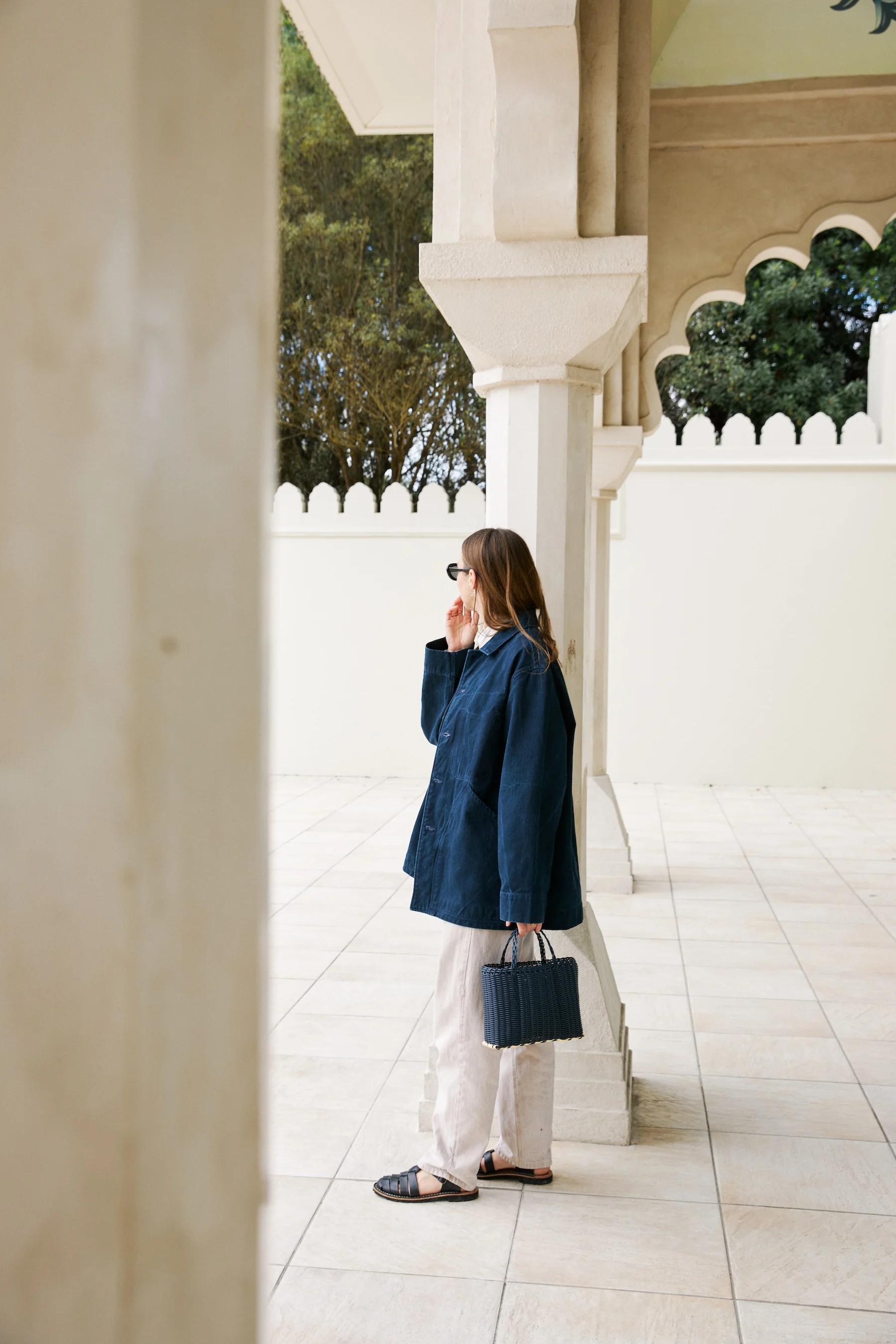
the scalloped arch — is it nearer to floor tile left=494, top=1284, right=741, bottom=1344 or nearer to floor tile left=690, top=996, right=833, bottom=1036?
floor tile left=690, top=996, right=833, bottom=1036

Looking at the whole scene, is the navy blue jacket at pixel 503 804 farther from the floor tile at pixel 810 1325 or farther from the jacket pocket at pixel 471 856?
the floor tile at pixel 810 1325

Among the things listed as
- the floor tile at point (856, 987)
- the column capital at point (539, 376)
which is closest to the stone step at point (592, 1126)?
the floor tile at point (856, 987)

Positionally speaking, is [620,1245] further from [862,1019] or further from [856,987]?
[856,987]

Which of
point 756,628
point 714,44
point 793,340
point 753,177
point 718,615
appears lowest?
point 756,628

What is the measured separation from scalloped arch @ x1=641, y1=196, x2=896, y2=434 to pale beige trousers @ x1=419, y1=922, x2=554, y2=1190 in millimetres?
4229

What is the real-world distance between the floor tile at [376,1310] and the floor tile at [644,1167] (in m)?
0.52

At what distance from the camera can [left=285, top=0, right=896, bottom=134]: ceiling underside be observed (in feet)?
18.1

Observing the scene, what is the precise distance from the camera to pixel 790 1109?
12.0 feet

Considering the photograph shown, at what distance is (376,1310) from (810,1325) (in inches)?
35.7

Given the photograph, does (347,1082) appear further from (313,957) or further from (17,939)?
(17,939)

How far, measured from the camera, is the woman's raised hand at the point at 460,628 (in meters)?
3.19

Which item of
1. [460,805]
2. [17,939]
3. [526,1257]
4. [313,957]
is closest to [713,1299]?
[526,1257]

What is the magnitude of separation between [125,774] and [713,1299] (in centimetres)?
252

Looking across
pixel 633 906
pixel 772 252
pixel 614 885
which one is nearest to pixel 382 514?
pixel 772 252
